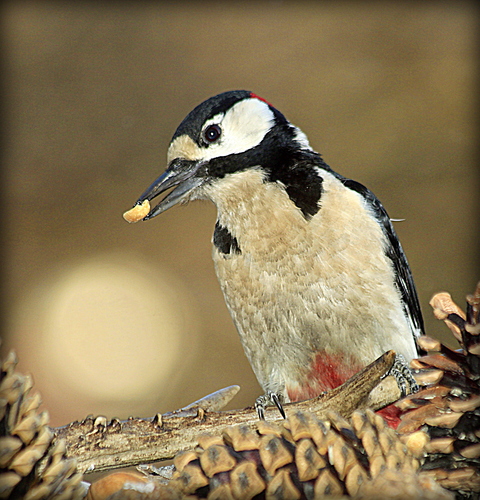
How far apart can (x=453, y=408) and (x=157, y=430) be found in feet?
0.86

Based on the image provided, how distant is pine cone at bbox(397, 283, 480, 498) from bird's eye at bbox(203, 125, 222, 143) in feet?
2.12

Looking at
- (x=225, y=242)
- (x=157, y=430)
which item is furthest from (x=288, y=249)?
(x=157, y=430)

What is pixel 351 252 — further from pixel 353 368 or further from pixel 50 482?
pixel 50 482

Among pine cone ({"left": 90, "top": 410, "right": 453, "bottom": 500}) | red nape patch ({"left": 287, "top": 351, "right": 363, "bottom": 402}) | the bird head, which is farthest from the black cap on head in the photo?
pine cone ({"left": 90, "top": 410, "right": 453, "bottom": 500})

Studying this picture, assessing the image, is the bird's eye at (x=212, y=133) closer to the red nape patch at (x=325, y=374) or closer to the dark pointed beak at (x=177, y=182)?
the dark pointed beak at (x=177, y=182)

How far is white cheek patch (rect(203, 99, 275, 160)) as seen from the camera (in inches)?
39.3

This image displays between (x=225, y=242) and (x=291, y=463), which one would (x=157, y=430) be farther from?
(x=225, y=242)

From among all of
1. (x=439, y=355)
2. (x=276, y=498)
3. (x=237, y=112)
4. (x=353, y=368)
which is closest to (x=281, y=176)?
(x=237, y=112)

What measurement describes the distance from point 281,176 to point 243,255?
164mm

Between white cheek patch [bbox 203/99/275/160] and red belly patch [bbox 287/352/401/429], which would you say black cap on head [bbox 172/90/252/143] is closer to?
white cheek patch [bbox 203/99/275/160]

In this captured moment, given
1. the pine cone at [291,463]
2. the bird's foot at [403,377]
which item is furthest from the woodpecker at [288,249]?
the pine cone at [291,463]

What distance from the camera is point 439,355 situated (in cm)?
44

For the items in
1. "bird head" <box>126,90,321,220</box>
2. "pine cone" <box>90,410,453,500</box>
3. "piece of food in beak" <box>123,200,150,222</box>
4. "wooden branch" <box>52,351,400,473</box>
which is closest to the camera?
"pine cone" <box>90,410,453,500</box>

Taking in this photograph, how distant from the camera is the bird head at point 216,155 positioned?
0.99 meters
